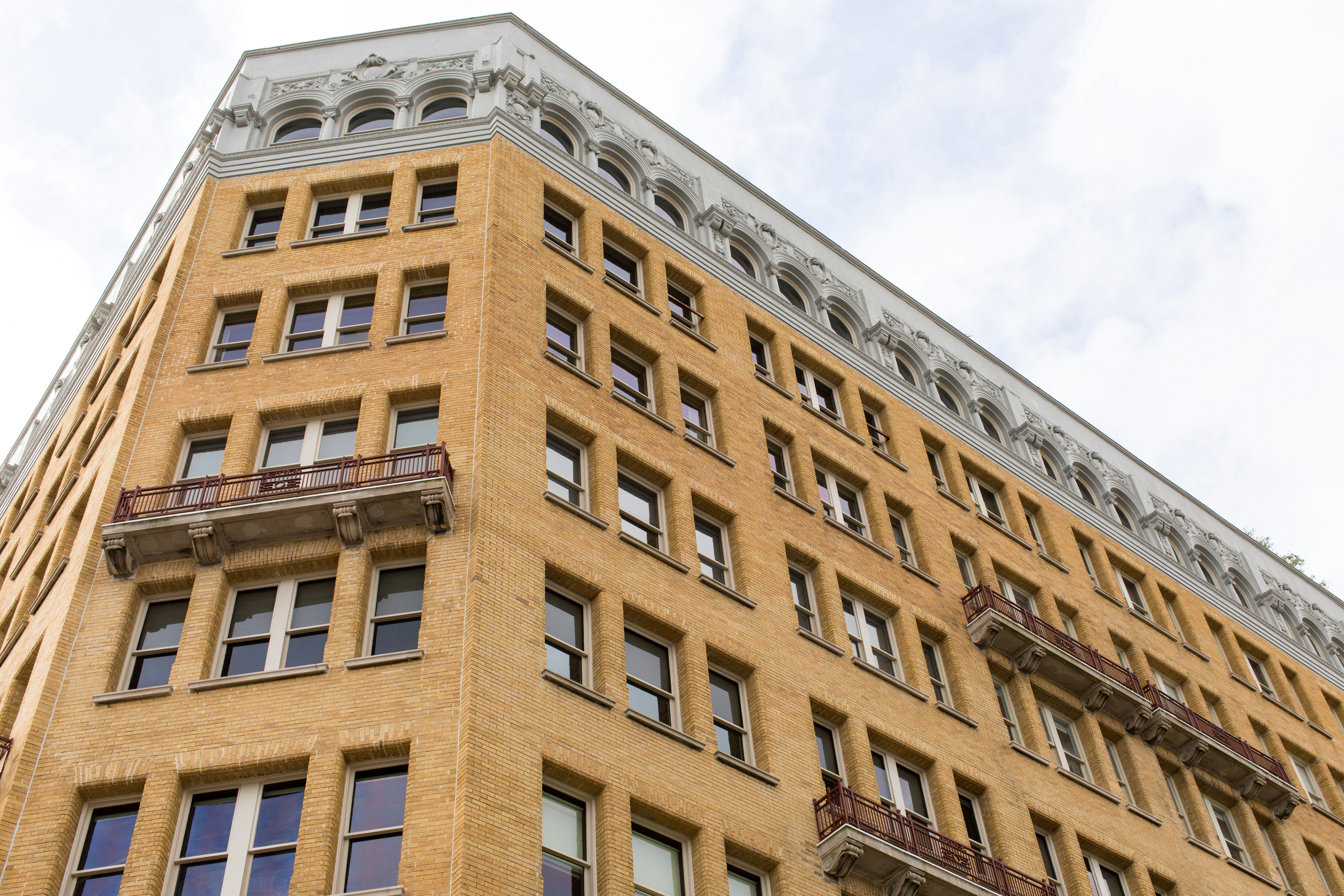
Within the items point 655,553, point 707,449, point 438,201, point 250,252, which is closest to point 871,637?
point 707,449

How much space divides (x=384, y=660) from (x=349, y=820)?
9.21 feet

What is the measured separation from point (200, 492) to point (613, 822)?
10388mm

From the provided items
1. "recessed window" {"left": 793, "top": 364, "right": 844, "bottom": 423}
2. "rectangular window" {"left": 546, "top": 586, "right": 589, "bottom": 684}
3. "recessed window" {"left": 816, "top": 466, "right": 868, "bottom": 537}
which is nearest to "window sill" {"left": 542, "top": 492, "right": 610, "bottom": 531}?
"rectangular window" {"left": 546, "top": 586, "right": 589, "bottom": 684}

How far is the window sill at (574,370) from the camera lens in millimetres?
29688

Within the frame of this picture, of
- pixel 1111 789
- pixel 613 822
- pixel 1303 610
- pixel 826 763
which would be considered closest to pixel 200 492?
pixel 613 822

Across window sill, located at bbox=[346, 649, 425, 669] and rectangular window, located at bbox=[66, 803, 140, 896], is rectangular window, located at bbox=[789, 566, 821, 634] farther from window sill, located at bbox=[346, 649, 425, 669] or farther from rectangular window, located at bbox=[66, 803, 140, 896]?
rectangular window, located at bbox=[66, 803, 140, 896]

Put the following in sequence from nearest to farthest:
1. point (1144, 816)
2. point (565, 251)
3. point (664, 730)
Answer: point (664, 730)
point (565, 251)
point (1144, 816)

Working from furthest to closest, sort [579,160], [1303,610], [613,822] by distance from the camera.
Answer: [1303,610], [579,160], [613,822]

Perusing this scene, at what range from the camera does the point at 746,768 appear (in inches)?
987

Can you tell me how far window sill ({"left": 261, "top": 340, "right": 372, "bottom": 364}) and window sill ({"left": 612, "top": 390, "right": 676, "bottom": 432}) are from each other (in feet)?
18.2

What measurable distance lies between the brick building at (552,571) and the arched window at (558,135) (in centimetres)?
15

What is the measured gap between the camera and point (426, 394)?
27922 mm

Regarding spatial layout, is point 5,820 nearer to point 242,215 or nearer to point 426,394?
point 426,394

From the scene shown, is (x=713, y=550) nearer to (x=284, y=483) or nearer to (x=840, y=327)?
(x=284, y=483)
